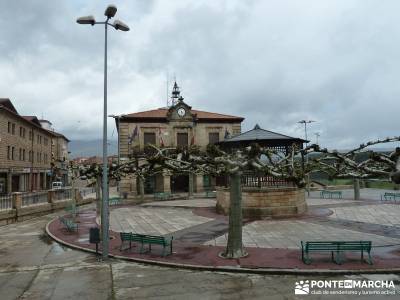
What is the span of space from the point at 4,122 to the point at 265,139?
31510mm

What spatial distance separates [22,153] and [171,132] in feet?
67.2

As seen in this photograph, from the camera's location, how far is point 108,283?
1207cm

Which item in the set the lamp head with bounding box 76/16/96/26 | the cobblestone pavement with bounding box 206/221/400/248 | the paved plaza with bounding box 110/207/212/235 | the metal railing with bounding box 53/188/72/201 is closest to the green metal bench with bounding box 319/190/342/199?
the paved plaza with bounding box 110/207/212/235

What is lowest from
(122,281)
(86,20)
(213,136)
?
(122,281)

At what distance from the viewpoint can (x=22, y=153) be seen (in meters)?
49.7

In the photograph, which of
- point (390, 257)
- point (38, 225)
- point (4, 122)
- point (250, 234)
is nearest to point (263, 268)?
point (390, 257)

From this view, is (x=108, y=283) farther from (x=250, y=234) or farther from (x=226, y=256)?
(x=250, y=234)

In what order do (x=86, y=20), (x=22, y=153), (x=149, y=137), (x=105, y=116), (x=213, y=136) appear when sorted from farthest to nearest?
(x=22, y=153) → (x=213, y=136) → (x=149, y=137) → (x=105, y=116) → (x=86, y=20)

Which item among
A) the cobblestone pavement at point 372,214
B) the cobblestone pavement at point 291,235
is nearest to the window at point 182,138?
the cobblestone pavement at point 372,214

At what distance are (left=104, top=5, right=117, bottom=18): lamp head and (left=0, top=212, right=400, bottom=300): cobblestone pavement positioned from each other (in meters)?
9.79

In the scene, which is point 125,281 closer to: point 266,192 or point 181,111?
point 266,192

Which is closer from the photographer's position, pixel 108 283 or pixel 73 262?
pixel 108 283

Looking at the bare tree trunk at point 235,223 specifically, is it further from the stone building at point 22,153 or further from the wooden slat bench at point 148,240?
the stone building at point 22,153

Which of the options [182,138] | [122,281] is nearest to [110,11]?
[122,281]
